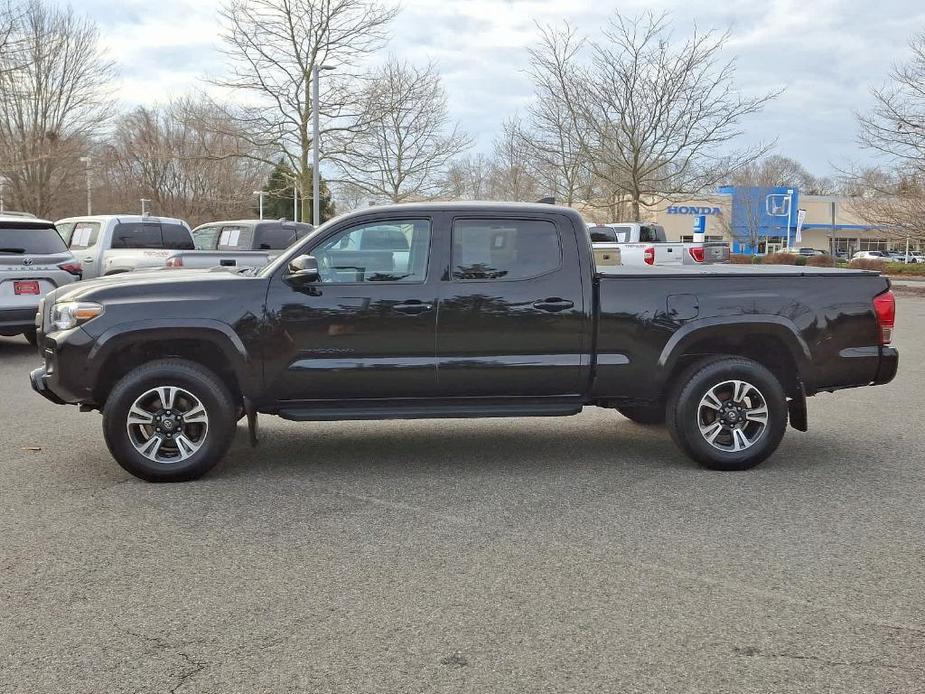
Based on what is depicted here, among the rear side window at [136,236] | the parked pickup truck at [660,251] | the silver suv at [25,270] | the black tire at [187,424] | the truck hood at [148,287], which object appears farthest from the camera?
the parked pickup truck at [660,251]

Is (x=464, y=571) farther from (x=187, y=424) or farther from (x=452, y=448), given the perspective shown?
(x=452, y=448)

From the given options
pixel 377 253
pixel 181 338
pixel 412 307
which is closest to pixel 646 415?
pixel 412 307

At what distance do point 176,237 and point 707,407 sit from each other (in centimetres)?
1169

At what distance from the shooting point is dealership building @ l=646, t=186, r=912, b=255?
6831 centimetres

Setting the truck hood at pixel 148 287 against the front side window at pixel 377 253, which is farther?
the front side window at pixel 377 253

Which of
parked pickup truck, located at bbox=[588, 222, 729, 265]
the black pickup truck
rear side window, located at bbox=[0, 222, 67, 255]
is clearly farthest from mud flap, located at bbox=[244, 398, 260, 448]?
parked pickup truck, located at bbox=[588, 222, 729, 265]

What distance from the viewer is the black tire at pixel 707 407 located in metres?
6.14

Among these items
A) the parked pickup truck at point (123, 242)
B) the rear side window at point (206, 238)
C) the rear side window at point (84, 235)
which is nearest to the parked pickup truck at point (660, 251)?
the rear side window at point (206, 238)

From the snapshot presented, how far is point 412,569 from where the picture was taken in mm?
4309

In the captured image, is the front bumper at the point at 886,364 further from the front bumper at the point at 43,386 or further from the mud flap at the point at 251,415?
the front bumper at the point at 43,386

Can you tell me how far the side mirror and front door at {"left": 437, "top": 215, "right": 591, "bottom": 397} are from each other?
864 millimetres

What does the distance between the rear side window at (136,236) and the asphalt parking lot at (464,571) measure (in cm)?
887

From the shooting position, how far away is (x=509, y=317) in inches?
239

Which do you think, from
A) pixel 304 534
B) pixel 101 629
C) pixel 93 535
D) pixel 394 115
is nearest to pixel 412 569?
A: pixel 304 534
